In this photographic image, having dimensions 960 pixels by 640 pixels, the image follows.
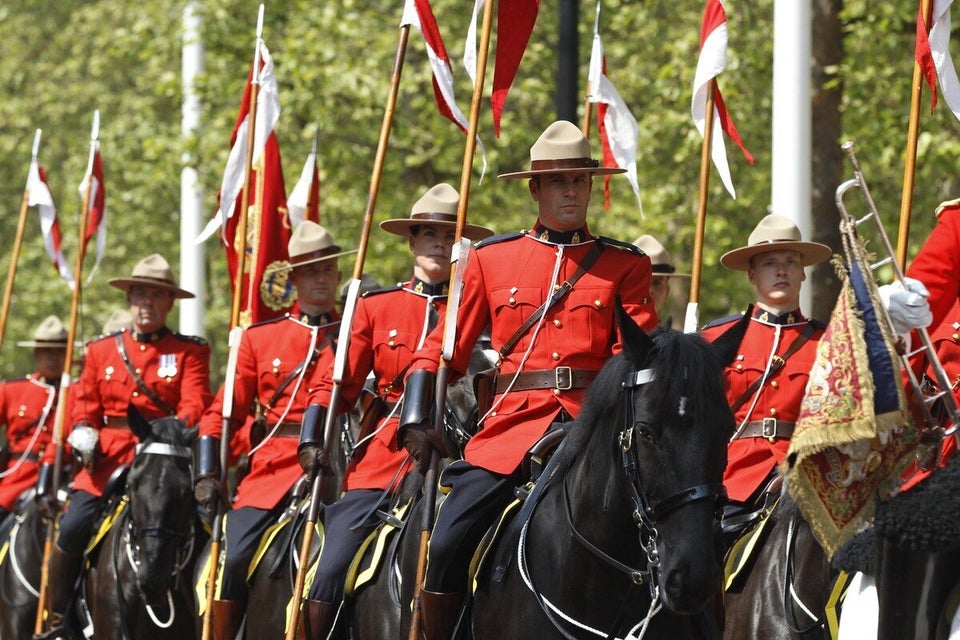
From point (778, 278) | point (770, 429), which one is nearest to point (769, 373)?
point (770, 429)

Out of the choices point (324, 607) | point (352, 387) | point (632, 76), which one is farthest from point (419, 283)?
point (632, 76)

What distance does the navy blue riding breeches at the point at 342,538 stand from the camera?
8586 mm

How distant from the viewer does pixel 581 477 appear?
643 cm

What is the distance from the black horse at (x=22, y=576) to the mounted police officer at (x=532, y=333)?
7.33 meters

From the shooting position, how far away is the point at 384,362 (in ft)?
30.7

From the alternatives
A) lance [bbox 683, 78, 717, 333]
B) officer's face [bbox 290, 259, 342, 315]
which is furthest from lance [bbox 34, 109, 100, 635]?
lance [bbox 683, 78, 717, 333]

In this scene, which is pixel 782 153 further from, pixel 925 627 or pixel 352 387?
pixel 925 627

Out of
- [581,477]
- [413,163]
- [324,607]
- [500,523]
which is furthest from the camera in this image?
[413,163]

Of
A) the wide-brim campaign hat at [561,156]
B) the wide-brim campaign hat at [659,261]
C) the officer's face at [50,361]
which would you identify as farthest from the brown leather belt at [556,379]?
the officer's face at [50,361]

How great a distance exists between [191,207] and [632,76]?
16.0ft

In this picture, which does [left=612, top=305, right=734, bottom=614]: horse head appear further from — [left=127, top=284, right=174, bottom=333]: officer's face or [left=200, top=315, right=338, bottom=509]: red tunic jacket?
[left=127, top=284, right=174, bottom=333]: officer's face

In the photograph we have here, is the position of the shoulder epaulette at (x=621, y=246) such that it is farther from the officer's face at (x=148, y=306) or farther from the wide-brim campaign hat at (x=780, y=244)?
the officer's face at (x=148, y=306)

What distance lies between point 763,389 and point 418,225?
2.07m

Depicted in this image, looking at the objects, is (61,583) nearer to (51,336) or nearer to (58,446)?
(58,446)
